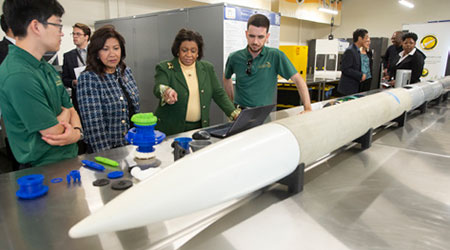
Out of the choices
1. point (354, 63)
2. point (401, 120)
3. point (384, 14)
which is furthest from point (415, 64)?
point (384, 14)

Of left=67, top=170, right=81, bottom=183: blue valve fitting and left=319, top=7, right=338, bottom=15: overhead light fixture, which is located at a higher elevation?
left=319, top=7, right=338, bottom=15: overhead light fixture

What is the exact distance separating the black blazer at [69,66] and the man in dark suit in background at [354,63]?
3460 mm

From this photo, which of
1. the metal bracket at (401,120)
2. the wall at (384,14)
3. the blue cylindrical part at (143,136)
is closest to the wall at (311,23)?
the wall at (384,14)

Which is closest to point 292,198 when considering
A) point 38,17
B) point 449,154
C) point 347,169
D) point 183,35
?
point 347,169

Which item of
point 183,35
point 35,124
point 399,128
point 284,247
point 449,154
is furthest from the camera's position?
point 183,35

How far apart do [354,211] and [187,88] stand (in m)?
1.41

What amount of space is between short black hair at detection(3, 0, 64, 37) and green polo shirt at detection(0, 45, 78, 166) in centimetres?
8

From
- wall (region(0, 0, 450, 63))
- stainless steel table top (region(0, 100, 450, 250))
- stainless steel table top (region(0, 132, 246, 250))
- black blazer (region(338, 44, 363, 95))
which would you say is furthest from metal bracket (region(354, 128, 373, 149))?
wall (region(0, 0, 450, 63))

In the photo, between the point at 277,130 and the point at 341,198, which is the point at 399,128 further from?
the point at 277,130

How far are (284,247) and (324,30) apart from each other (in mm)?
10608

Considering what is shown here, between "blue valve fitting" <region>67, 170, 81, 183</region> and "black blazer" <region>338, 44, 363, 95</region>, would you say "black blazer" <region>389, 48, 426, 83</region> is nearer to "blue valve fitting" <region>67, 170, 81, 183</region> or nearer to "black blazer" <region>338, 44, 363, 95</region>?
"black blazer" <region>338, 44, 363, 95</region>

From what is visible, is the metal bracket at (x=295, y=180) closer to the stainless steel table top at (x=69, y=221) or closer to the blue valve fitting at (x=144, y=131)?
the stainless steel table top at (x=69, y=221)

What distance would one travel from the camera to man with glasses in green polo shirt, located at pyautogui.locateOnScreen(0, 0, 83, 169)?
3.64 ft

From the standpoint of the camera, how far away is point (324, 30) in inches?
400
